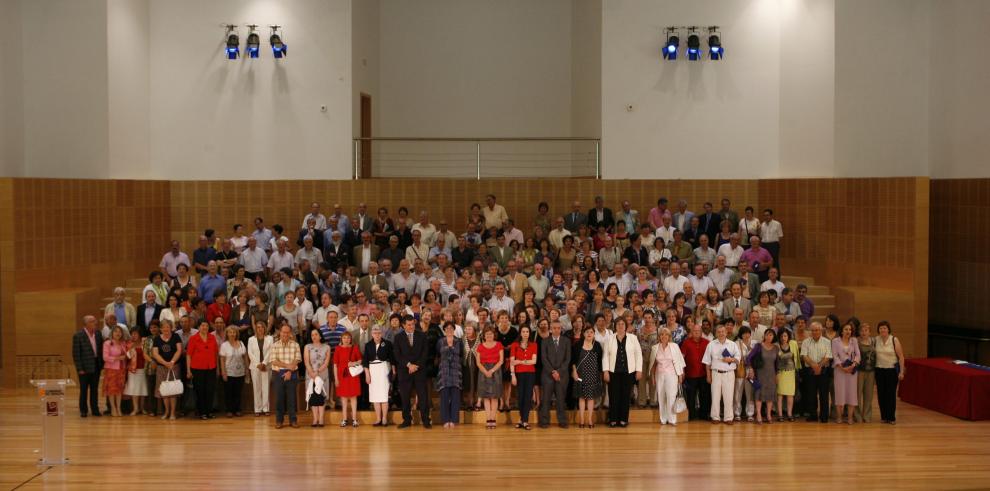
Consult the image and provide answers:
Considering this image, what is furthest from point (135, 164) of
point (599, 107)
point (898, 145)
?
point (898, 145)

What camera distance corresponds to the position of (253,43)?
1948 cm

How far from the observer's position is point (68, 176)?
60.7 feet

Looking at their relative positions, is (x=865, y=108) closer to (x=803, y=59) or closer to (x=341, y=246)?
(x=803, y=59)

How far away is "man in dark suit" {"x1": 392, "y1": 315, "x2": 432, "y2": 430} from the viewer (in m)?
13.4

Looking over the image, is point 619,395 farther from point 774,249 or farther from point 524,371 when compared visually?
point 774,249

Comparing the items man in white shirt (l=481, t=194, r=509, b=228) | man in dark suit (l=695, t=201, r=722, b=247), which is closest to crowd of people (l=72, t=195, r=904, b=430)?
man in dark suit (l=695, t=201, r=722, b=247)

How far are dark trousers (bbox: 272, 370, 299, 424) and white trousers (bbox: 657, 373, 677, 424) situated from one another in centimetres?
469

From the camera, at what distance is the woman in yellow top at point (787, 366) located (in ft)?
44.7

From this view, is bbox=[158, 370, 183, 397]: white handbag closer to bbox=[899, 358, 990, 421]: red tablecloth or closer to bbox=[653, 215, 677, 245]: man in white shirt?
bbox=[653, 215, 677, 245]: man in white shirt

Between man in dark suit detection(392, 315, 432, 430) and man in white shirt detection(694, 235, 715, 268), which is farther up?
man in white shirt detection(694, 235, 715, 268)

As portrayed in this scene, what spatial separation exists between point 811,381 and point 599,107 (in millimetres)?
8074

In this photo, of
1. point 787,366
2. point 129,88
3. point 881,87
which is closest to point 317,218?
point 129,88

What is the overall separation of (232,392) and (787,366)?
289 inches

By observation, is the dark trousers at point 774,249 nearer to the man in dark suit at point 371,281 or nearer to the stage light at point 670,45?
the stage light at point 670,45
